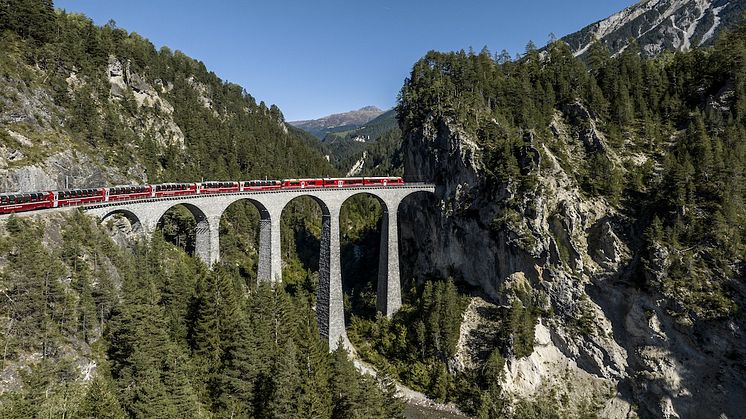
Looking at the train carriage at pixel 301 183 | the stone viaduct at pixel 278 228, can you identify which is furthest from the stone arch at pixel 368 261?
the train carriage at pixel 301 183

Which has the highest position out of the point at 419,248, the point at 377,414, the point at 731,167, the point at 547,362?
the point at 731,167

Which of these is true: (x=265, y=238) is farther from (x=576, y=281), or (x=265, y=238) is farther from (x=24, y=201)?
(x=576, y=281)

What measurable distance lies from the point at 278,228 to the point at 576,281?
125ft

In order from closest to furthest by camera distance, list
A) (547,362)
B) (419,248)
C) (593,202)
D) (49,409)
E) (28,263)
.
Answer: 1. (49,409)
2. (28,263)
3. (547,362)
4. (593,202)
5. (419,248)

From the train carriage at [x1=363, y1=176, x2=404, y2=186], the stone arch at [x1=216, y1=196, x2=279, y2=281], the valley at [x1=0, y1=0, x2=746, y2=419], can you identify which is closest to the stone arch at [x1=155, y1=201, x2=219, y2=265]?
the valley at [x1=0, y1=0, x2=746, y2=419]

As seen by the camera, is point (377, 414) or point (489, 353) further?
point (489, 353)

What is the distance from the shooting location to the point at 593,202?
51156mm

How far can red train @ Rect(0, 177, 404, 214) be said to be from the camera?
34875mm

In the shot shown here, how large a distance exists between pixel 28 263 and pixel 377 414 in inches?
1064

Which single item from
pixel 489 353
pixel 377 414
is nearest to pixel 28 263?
pixel 377 414

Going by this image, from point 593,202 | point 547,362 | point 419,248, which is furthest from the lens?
point 419,248

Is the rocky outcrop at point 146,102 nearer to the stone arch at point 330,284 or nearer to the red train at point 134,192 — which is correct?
the red train at point 134,192

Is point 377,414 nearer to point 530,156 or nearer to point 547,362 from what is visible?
point 547,362

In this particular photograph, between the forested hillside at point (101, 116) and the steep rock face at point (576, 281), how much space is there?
175ft
